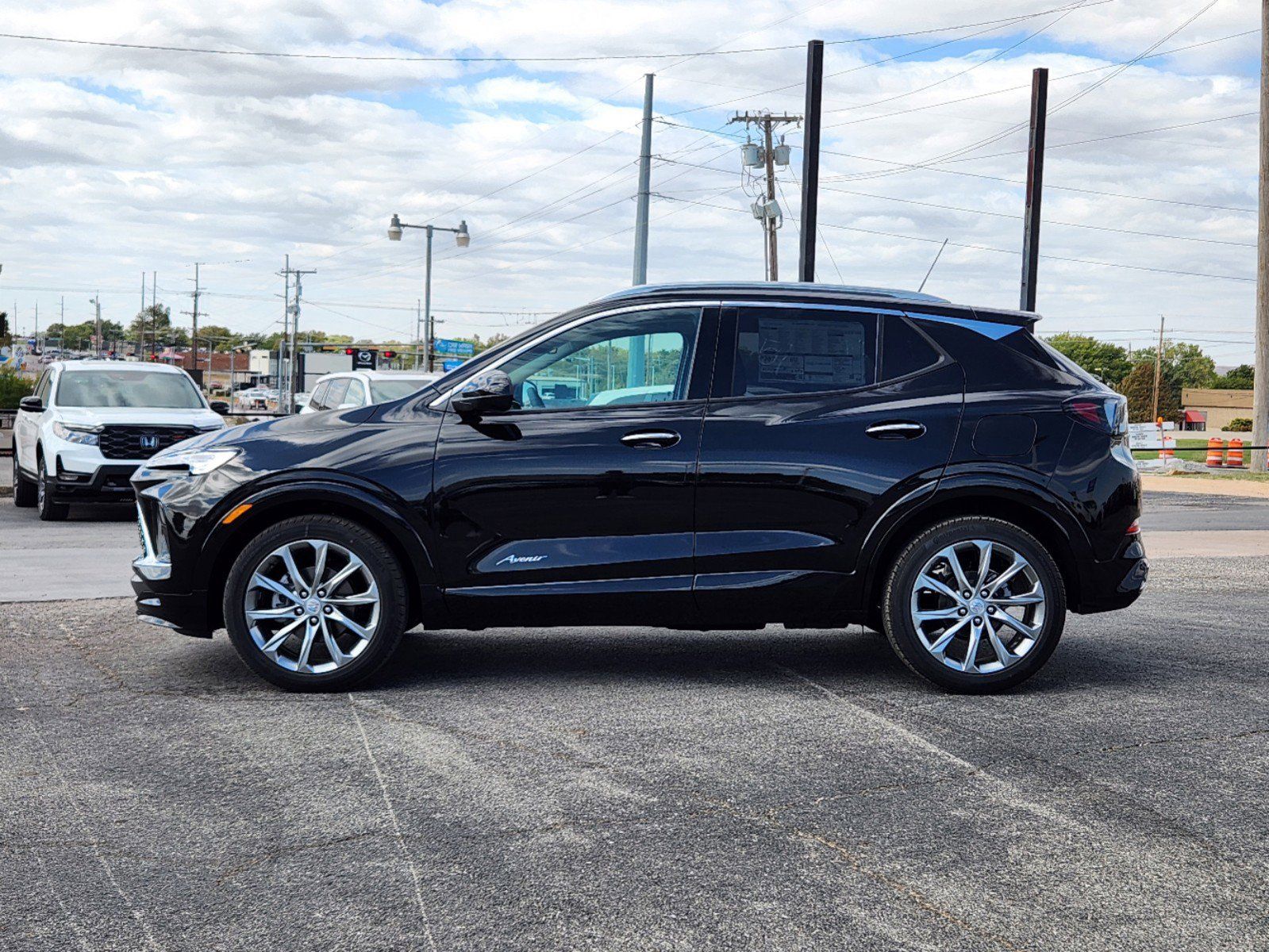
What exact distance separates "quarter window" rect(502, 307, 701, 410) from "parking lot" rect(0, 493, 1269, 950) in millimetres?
1334

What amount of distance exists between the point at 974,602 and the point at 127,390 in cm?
1286

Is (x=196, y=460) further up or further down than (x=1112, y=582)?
further up

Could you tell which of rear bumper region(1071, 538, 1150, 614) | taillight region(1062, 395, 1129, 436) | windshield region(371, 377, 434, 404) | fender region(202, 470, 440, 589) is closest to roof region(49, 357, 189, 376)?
windshield region(371, 377, 434, 404)

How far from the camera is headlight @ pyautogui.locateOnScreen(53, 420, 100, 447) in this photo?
14883 millimetres

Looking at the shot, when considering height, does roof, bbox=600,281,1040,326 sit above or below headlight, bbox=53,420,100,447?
above

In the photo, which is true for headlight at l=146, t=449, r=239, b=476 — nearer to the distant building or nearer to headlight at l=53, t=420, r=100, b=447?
headlight at l=53, t=420, r=100, b=447

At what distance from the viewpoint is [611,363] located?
20.3ft

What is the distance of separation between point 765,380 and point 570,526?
1.12m

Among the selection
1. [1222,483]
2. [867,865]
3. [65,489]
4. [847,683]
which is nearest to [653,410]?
[847,683]

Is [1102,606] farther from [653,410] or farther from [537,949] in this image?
[537,949]

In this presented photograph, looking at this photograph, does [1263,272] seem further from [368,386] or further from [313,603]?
[313,603]

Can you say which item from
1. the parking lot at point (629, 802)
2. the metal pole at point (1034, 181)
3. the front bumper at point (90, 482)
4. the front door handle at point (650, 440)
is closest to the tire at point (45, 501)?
the front bumper at point (90, 482)

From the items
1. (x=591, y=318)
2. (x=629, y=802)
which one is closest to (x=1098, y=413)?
(x=591, y=318)

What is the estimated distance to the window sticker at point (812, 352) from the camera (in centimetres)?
617
